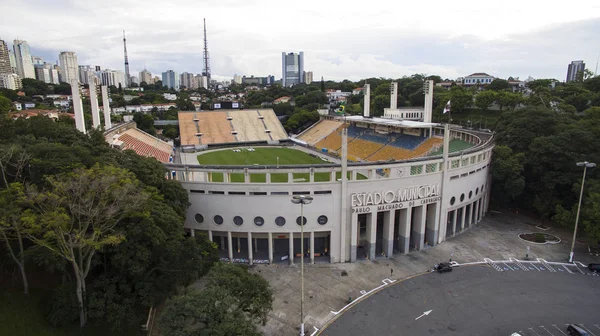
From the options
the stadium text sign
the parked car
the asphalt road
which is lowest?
the asphalt road

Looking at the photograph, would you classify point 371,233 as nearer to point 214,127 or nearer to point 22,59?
point 214,127

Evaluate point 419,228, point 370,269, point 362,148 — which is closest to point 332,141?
point 362,148

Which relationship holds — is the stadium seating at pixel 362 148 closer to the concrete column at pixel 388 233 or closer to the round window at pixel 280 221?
the concrete column at pixel 388 233

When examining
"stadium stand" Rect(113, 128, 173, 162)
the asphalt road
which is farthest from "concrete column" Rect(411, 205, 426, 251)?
"stadium stand" Rect(113, 128, 173, 162)

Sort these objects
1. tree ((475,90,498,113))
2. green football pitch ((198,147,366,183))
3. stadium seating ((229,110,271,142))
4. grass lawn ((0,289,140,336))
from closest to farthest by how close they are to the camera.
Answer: grass lawn ((0,289,140,336)), green football pitch ((198,147,366,183)), tree ((475,90,498,113)), stadium seating ((229,110,271,142))

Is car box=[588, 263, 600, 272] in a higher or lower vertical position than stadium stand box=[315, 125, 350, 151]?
lower

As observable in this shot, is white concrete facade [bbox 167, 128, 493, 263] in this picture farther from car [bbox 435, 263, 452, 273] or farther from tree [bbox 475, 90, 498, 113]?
tree [bbox 475, 90, 498, 113]

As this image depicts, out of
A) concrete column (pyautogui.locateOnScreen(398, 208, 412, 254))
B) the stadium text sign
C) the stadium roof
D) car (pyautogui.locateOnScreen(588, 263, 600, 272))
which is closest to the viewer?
car (pyautogui.locateOnScreen(588, 263, 600, 272))

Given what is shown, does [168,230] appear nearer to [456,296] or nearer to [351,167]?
[351,167]

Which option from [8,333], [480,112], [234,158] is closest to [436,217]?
[8,333]
